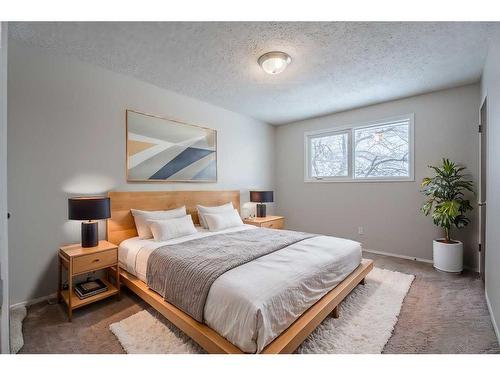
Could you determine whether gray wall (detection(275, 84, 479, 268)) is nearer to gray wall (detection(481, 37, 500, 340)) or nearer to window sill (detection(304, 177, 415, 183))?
window sill (detection(304, 177, 415, 183))

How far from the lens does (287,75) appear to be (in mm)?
2809

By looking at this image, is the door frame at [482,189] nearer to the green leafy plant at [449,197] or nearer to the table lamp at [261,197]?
the green leafy plant at [449,197]

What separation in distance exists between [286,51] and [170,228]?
2.23 meters

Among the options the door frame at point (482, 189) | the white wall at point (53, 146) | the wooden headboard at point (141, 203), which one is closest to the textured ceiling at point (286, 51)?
the white wall at point (53, 146)

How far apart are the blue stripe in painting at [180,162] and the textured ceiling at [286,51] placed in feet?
2.75

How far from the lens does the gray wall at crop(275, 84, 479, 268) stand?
3125mm

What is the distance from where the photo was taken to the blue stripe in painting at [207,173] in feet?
12.0

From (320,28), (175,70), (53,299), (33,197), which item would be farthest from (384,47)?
(53,299)

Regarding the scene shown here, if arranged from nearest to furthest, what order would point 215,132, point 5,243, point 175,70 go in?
point 5,243
point 175,70
point 215,132

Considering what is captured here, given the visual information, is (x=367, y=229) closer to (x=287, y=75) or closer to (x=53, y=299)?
(x=287, y=75)

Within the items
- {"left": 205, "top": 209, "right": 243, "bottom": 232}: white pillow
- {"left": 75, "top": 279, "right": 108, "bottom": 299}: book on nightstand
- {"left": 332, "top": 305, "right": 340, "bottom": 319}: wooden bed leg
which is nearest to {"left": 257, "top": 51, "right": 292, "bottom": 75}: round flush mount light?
{"left": 205, "top": 209, "right": 243, "bottom": 232}: white pillow

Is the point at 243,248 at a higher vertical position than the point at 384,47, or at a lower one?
lower
